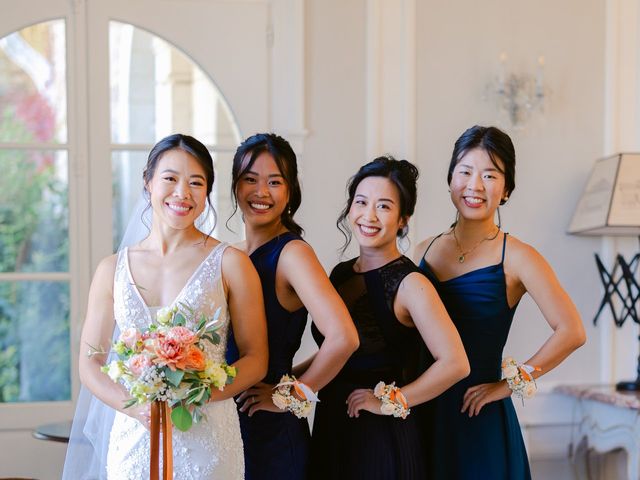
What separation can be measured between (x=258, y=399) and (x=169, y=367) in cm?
53

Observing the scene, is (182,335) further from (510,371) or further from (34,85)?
(34,85)

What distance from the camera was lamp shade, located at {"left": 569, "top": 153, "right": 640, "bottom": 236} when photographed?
4.30m

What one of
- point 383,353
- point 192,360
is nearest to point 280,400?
point 383,353

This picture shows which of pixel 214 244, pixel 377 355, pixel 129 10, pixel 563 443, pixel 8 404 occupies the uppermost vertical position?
pixel 129 10

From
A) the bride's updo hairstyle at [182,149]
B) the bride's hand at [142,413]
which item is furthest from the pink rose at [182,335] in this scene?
the bride's updo hairstyle at [182,149]

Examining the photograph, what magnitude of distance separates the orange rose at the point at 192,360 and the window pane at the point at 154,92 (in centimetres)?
232

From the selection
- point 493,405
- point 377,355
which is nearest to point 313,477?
point 377,355

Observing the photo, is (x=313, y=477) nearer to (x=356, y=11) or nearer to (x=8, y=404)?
(x=8, y=404)

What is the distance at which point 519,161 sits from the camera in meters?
4.65

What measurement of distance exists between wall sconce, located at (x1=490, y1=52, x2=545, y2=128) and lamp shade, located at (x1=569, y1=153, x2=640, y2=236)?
1.53 ft

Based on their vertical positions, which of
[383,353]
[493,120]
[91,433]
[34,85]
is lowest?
[91,433]

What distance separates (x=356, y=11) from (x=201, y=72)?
2.58 feet

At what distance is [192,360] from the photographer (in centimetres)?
204

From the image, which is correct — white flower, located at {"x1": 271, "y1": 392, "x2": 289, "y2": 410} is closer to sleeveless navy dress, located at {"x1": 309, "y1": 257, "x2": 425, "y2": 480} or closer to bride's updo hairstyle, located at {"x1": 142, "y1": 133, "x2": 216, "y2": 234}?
sleeveless navy dress, located at {"x1": 309, "y1": 257, "x2": 425, "y2": 480}
